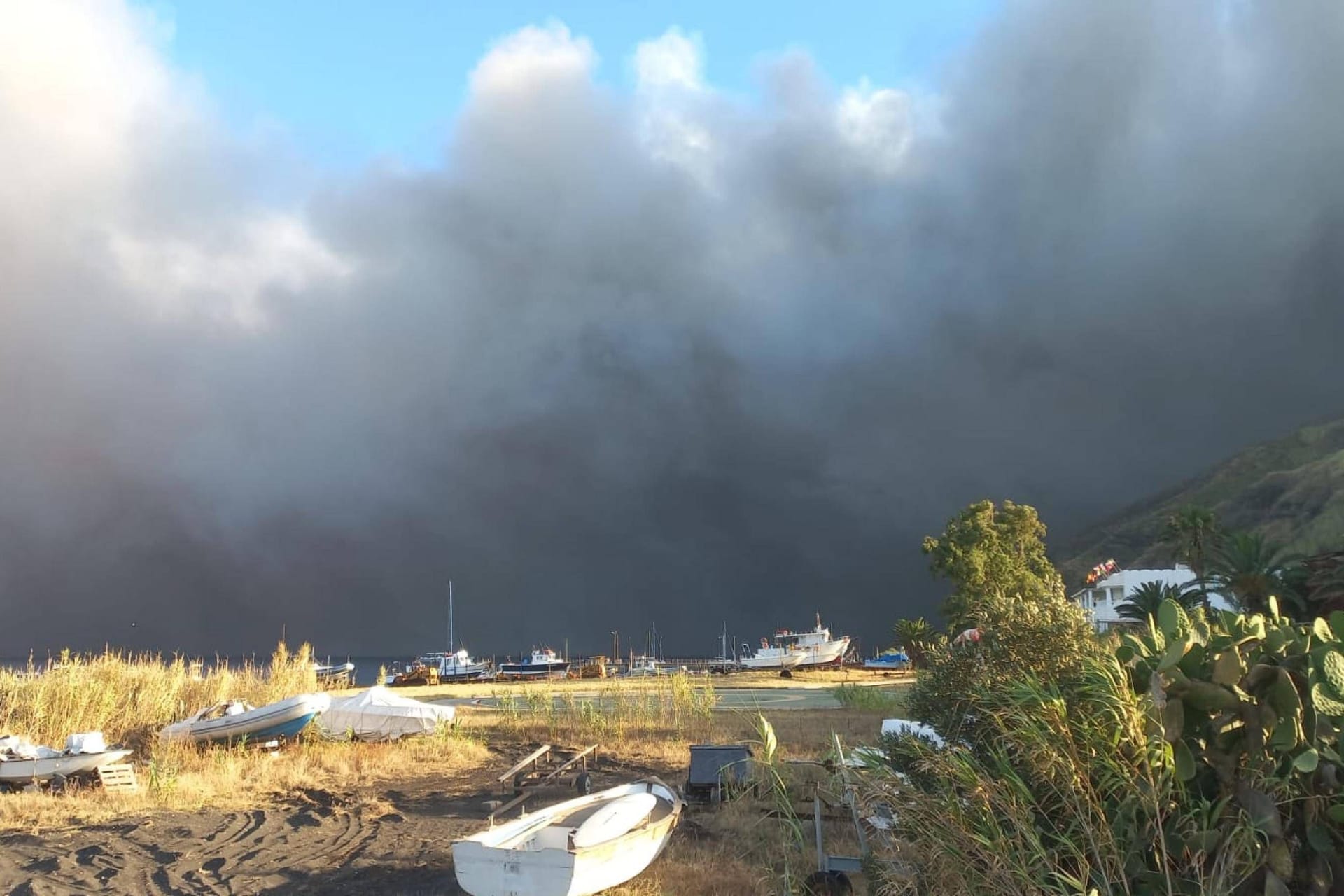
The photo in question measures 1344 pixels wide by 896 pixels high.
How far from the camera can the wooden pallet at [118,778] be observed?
15.0 meters

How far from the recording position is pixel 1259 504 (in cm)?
11712

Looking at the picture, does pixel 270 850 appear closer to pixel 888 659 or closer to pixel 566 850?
pixel 566 850

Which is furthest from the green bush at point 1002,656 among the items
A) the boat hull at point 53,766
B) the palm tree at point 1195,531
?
the palm tree at point 1195,531

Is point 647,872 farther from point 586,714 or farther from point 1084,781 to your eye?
point 586,714

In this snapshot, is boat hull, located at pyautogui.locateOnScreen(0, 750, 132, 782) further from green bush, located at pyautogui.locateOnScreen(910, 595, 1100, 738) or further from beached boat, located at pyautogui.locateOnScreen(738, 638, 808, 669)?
beached boat, located at pyautogui.locateOnScreen(738, 638, 808, 669)

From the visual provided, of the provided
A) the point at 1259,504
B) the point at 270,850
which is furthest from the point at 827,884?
the point at 1259,504

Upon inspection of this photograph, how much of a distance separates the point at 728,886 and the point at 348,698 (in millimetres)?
14598

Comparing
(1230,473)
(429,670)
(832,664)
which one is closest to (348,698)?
(429,670)

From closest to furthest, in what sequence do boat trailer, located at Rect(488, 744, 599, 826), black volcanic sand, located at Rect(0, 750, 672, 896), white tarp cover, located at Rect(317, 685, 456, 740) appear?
black volcanic sand, located at Rect(0, 750, 672, 896) → boat trailer, located at Rect(488, 744, 599, 826) → white tarp cover, located at Rect(317, 685, 456, 740)

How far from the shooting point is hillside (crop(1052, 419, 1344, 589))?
93.9 m

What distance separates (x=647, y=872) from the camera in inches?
398

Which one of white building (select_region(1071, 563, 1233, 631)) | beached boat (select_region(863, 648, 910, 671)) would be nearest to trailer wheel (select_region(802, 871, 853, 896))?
white building (select_region(1071, 563, 1233, 631))

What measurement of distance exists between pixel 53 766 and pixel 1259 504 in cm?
13393

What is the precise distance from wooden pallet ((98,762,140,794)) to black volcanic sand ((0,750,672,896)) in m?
2.06
